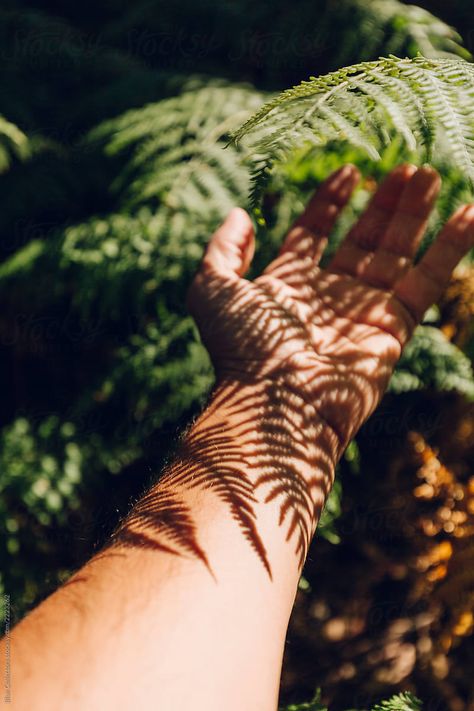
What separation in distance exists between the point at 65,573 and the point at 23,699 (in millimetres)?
1134

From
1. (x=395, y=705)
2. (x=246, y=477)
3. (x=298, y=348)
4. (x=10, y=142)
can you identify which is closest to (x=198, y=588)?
(x=246, y=477)

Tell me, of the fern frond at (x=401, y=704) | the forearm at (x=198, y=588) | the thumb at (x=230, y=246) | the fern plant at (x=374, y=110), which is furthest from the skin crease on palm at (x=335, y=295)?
the fern frond at (x=401, y=704)

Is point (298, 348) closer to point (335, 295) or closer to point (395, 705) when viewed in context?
point (335, 295)

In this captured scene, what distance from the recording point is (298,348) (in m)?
1.47

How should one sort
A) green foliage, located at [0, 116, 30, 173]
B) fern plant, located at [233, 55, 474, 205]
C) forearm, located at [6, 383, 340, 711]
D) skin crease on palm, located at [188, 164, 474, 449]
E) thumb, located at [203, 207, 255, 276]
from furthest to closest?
green foliage, located at [0, 116, 30, 173], thumb, located at [203, 207, 255, 276], skin crease on palm, located at [188, 164, 474, 449], fern plant, located at [233, 55, 474, 205], forearm, located at [6, 383, 340, 711]

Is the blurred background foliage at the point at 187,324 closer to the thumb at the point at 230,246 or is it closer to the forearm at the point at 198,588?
the thumb at the point at 230,246

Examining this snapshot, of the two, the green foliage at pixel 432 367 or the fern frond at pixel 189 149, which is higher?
the fern frond at pixel 189 149

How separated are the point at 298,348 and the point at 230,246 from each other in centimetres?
35

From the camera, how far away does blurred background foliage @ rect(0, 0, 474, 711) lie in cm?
184

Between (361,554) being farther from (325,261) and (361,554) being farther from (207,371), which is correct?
(325,261)

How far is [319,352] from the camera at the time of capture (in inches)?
59.6

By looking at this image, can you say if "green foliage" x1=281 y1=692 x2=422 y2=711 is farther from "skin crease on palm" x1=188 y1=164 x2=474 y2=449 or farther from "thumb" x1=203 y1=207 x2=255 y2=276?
"thumb" x1=203 y1=207 x2=255 y2=276

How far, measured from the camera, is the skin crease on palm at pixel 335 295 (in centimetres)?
144

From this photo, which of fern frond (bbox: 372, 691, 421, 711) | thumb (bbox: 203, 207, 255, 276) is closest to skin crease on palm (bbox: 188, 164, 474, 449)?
thumb (bbox: 203, 207, 255, 276)
